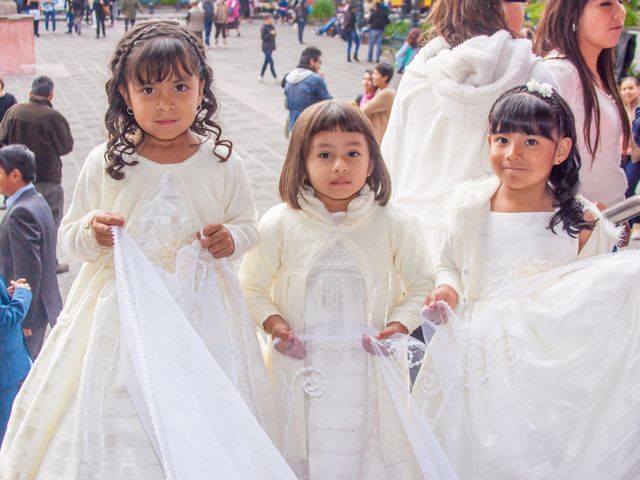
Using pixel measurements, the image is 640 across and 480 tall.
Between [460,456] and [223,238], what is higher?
[223,238]

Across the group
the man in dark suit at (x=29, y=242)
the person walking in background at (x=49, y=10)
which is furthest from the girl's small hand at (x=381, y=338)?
the person walking in background at (x=49, y=10)

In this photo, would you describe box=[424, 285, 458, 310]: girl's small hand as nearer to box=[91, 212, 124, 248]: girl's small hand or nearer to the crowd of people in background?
the crowd of people in background

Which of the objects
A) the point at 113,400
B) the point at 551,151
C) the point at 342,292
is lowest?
the point at 113,400

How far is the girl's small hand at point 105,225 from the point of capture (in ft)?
8.58

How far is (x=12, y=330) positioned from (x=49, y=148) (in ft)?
12.2

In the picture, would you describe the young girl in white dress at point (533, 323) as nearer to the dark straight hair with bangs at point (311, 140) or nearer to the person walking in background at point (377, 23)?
the dark straight hair with bangs at point (311, 140)

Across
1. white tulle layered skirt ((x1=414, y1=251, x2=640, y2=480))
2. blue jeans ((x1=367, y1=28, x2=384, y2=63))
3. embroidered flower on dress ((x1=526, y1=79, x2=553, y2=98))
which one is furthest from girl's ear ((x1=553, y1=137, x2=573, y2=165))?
blue jeans ((x1=367, y1=28, x2=384, y2=63))

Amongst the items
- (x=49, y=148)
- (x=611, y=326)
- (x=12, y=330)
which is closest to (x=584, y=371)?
(x=611, y=326)

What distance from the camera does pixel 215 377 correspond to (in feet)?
8.40

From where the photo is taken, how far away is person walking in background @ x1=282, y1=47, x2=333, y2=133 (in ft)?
33.1

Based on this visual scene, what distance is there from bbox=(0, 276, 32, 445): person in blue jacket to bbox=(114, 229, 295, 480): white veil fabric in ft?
4.01

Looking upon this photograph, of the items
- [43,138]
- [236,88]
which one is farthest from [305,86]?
[236,88]

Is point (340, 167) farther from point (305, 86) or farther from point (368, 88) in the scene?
point (305, 86)

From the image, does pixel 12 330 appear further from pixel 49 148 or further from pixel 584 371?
pixel 49 148
